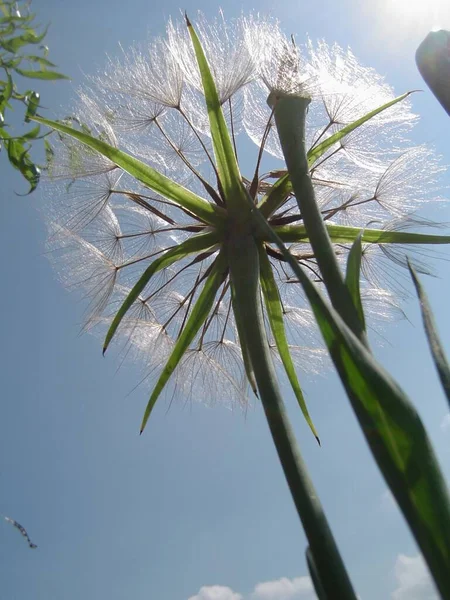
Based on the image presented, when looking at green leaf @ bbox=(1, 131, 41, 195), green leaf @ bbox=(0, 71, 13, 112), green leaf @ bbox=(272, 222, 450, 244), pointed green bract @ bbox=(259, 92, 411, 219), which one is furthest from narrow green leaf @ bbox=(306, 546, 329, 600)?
green leaf @ bbox=(0, 71, 13, 112)

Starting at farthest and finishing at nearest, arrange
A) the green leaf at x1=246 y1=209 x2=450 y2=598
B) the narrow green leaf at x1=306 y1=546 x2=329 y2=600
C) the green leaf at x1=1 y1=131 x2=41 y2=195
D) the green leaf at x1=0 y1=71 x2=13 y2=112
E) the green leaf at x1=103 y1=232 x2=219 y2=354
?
the green leaf at x1=1 y1=131 x2=41 y2=195, the green leaf at x1=0 y1=71 x2=13 y2=112, the green leaf at x1=103 y1=232 x2=219 y2=354, the narrow green leaf at x1=306 y1=546 x2=329 y2=600, the green leaf at x1=246 y1=209 x2=450 y2=598

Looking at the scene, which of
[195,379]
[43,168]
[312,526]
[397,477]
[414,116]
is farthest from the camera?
[195,379]

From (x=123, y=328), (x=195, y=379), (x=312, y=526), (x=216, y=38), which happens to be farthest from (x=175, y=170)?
(x=312, y=526)

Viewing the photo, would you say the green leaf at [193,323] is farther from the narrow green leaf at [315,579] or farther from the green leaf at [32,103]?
the narrow green leaf at [315,579]

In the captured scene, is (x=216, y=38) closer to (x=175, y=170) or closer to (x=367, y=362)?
(x=175, y=170)

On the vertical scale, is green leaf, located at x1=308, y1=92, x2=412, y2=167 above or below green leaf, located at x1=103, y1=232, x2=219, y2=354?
above

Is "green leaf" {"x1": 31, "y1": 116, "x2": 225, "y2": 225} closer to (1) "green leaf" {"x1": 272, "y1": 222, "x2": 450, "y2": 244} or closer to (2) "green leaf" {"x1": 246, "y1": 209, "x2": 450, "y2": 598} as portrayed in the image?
(1) "green leaf" {"x1": 272, "y1": 222, "x2": 450, "y2": 244}
